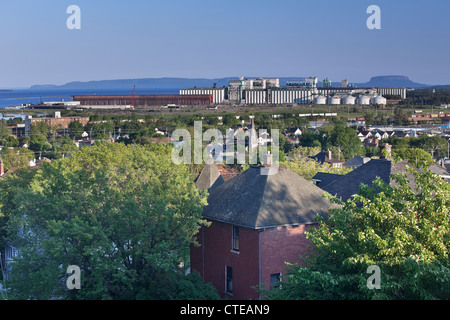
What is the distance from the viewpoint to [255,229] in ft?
90.1

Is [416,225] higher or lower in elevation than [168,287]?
higher

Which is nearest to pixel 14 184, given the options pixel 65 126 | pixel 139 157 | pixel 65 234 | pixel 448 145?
pixel 139 157

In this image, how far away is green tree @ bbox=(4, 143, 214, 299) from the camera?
82.9ft

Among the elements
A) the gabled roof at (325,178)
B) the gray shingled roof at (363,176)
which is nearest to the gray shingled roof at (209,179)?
the gabled roof at (325,178)

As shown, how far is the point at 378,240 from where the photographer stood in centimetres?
1778

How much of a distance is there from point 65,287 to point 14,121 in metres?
175

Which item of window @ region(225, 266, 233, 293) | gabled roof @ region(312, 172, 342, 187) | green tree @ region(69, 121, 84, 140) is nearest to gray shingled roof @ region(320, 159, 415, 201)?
window @ region(225, 266, 233, 293)

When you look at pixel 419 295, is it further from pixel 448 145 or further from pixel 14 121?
pixel 14 121

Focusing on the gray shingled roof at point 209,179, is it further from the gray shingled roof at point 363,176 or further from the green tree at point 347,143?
the green tree at point 347,143

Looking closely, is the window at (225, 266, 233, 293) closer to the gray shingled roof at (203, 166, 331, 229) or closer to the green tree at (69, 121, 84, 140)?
the gray shingled roof at (203, 166, 331, 229)

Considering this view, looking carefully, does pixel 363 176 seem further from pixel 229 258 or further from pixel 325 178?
pixel 325 178

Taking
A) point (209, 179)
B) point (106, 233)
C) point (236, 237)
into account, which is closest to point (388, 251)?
point (236, 237)

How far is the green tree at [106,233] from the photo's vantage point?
995 inches

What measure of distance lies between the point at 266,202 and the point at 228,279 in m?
4.18
